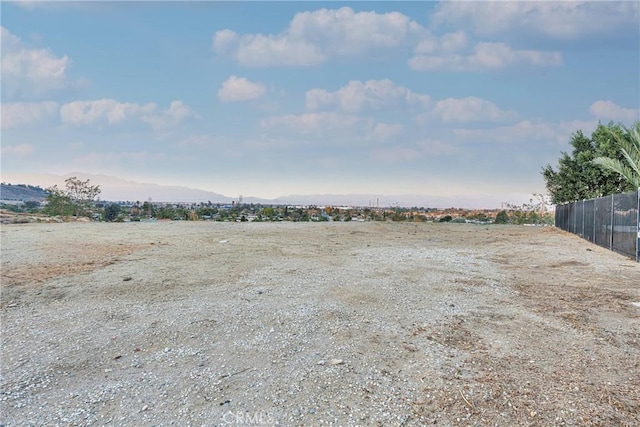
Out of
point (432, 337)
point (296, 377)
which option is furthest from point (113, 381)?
point (432, 337)

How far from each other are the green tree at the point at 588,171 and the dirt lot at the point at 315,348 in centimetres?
1224

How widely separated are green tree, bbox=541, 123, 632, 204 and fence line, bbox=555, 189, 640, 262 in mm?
2418

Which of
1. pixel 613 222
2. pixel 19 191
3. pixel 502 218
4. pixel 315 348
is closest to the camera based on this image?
pixel 315 348

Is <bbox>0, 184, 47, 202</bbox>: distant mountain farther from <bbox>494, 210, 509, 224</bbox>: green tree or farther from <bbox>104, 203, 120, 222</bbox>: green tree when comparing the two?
<bbox>494, 210, 509, 224</bbox>: green tree

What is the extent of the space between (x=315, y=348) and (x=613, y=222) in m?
11.3

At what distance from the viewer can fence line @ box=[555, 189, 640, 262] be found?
923 cm

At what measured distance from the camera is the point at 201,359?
302 centimetres

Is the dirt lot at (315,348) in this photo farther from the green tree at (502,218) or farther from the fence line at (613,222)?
the green tree at (502,218)

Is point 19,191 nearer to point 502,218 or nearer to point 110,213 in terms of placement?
point 110,213

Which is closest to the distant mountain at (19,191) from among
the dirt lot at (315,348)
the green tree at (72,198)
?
the green tree at (72,198)

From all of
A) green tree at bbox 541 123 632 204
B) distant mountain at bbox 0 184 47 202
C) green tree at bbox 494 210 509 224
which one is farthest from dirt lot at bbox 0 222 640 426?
distant mountain at bbox 0 184 47 202

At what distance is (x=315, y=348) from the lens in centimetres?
322

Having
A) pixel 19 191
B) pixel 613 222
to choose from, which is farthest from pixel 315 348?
pixel 19 191

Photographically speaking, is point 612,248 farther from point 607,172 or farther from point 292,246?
point 292,246
